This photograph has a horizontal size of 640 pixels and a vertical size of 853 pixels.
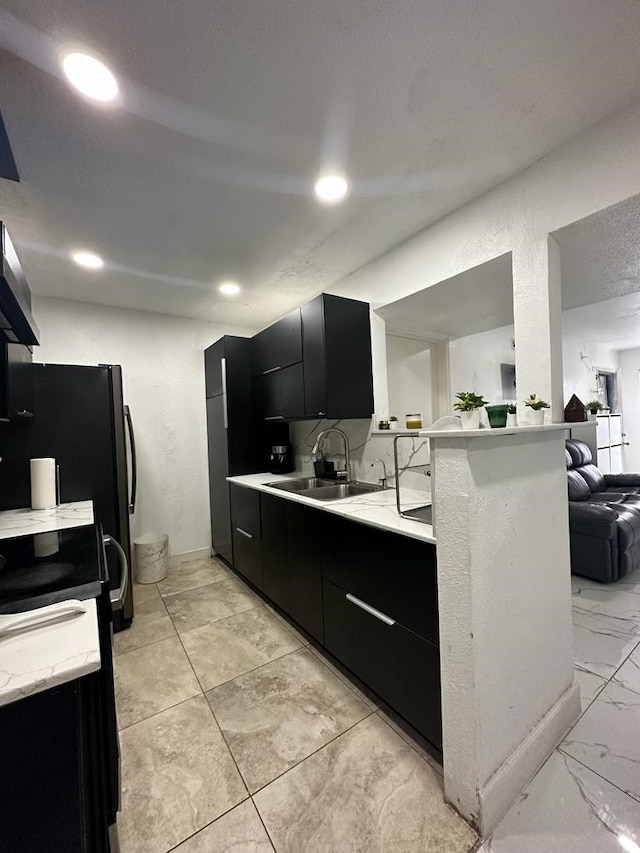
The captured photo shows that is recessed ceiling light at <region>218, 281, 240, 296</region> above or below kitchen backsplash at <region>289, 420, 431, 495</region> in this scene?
above

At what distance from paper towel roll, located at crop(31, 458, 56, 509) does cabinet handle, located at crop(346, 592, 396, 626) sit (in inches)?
A: 73.6

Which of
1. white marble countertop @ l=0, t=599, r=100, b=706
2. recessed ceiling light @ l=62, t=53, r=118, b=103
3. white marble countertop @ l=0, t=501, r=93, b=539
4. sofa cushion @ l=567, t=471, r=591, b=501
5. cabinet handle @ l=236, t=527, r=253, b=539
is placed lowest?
cabinet handle @ l=236, t=527, r=253, b=539

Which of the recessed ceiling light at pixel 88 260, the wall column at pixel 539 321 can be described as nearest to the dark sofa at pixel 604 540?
the wall column at pixel 539 321

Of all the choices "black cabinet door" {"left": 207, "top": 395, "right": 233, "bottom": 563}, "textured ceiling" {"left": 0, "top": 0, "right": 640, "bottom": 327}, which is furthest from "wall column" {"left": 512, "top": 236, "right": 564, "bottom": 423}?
"black cabinet door" {"left": 207, "top": 395, "right": 233, "bottom": 563}

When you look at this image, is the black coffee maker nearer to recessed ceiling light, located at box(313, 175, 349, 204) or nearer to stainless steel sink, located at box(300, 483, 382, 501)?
stainless steel sink, located at box(300, 483, 382, 501)

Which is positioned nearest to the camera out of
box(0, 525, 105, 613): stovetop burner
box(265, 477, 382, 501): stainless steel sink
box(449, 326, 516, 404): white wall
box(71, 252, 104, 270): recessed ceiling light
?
box(0, 525, 105, 613): stovetop burner

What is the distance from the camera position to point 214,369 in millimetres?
3314

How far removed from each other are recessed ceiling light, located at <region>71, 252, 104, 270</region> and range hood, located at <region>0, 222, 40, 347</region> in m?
0.69

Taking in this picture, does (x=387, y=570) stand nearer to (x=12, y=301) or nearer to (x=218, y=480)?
(x=12, y=301)

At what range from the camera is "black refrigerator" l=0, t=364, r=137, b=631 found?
6.96ft

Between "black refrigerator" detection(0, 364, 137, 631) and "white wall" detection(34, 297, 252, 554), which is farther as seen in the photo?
"white wall" detection(34, 297, 252, 554)

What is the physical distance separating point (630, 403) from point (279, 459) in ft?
21.3

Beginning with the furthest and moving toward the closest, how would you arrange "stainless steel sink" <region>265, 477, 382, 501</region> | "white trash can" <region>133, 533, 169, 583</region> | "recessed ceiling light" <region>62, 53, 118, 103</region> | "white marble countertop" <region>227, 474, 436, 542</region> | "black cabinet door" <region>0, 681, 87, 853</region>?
"white trash can" <region>133, 533, 169, 583</region> < "stainless steel sink" <region>265, 477, 382, 501</region> < "white marble countertop" <region>227, 474, 436, 542</region> < "recessed ceiling light" <region>62, 53, 118, 103</region> < "black cabinet door" <region>0, 681, 87, 853</region>

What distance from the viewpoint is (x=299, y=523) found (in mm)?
2051
